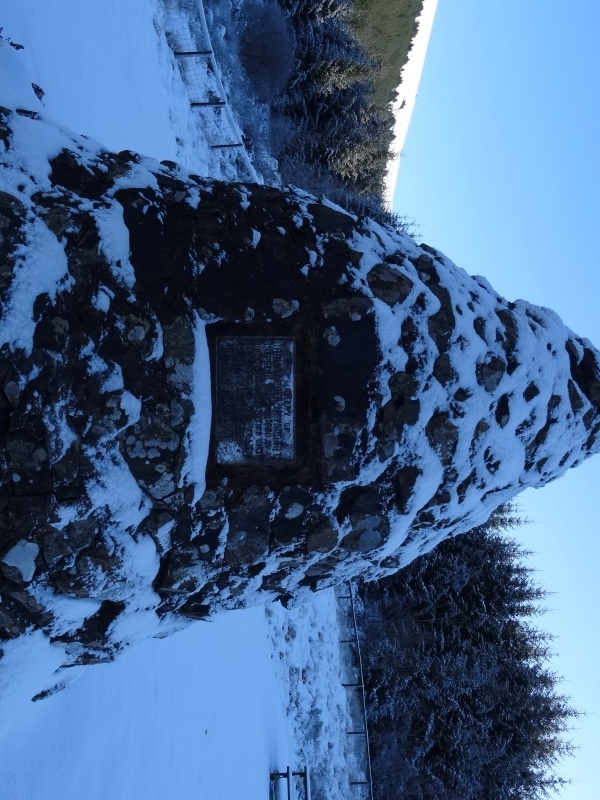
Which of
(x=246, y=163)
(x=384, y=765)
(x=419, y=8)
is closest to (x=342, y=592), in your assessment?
(x=384, y=765)

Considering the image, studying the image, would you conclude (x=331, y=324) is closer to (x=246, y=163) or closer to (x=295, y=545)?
(x=295, y=545)

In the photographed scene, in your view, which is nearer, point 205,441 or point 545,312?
point 205,441

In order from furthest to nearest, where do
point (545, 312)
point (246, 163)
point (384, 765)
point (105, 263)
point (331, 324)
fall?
point (384, 765)
point (246, 163)
point (545, 312)
point (331, 324)
point (105, 263)

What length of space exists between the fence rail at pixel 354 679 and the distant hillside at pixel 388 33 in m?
11.0

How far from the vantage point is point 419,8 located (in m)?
17.5

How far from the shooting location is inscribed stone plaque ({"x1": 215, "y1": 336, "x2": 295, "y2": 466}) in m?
2.60

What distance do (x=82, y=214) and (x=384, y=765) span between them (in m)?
10.1

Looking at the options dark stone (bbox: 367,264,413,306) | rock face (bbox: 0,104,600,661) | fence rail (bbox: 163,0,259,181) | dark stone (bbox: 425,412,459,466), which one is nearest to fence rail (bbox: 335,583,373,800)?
fence rail (bbox: 163,0,259,181)

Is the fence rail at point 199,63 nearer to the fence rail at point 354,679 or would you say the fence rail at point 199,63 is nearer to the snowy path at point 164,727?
the snowy path at point 164,727

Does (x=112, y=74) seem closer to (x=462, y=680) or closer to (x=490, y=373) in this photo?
(x=490, y=373)

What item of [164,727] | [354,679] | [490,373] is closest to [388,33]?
[354,679]

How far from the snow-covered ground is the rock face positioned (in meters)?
0.45

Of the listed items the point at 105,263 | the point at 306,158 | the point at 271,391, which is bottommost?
the point at 306,158

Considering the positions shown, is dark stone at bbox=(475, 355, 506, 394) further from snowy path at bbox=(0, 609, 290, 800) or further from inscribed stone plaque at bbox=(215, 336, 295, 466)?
snowy path at bbox=(0, 609, 290, 800)
